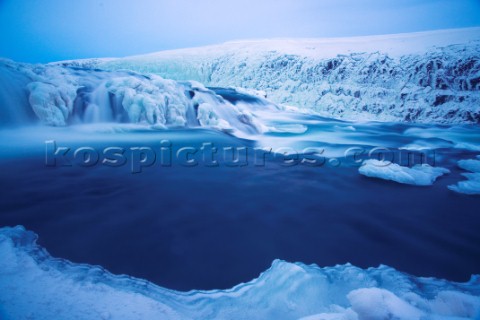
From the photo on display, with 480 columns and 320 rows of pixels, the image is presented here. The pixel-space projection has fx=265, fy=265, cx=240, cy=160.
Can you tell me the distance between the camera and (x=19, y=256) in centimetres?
187

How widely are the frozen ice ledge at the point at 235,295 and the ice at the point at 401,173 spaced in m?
2.22

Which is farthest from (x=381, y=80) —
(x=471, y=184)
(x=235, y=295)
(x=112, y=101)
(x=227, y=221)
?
(x=235, y=295)

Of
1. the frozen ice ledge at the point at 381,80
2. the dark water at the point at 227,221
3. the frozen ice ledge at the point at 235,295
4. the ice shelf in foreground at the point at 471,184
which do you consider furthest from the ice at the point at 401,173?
the frozen ice ledge at the point at 381,80

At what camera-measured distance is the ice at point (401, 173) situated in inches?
158

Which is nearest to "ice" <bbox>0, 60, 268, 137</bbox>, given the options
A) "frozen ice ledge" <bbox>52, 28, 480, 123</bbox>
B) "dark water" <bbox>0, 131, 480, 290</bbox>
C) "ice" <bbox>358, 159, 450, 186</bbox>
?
"dark water" <bbox>0, 131, 480, 290</bbox>

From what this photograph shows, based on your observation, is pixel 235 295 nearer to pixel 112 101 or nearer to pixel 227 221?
pixel 227 221

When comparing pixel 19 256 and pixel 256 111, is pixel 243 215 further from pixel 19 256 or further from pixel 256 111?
pixel 256 111

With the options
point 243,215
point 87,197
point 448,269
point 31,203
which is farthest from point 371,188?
point 31,203

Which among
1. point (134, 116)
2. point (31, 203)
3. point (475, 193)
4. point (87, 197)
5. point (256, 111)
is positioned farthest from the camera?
point (256, 111)

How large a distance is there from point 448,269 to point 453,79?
40.9 feet

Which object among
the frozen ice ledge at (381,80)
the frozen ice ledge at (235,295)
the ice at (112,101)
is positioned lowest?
the frozen ice ledge at (235,295)

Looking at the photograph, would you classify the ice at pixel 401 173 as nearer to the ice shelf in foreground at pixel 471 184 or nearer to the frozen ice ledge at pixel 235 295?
the ice shelf in foreground at pixel 471 184

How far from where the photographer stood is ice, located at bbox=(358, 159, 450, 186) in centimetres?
400

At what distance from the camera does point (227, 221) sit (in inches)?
108
